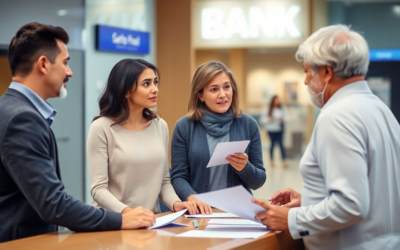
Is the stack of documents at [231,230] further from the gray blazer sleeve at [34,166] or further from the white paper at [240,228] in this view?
the gray blazer sleeve at [34,166]

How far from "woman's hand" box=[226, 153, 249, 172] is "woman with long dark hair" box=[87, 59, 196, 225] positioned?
36cm

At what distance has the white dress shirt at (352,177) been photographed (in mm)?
1948

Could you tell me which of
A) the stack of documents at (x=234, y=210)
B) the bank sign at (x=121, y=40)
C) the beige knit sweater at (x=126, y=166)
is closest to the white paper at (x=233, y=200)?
the stack of documents at (x=234, y=210)

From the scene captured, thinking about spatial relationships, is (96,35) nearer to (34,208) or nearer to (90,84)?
(90,84)

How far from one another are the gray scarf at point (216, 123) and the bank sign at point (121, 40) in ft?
13.5

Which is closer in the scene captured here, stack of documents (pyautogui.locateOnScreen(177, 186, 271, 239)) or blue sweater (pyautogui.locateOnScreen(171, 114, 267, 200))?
stack of documents (pyautogui.locateOnScreen(177, 186, 271, 239))

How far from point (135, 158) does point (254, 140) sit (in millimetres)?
820

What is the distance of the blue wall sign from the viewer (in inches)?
407

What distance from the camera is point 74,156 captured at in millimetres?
6902

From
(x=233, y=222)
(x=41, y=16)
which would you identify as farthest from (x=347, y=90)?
(x=41, y=16)

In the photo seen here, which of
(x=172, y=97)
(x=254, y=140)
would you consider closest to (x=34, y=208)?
(x=254, y=140)

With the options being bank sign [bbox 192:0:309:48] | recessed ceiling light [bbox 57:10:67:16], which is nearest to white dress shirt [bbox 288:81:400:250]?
recessed ceiling light [bbox 57:10:67:16]

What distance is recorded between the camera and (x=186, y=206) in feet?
9.31

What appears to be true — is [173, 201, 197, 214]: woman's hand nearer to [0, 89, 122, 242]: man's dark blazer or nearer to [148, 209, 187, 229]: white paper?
[148, 209, 187, 229]: white paper
